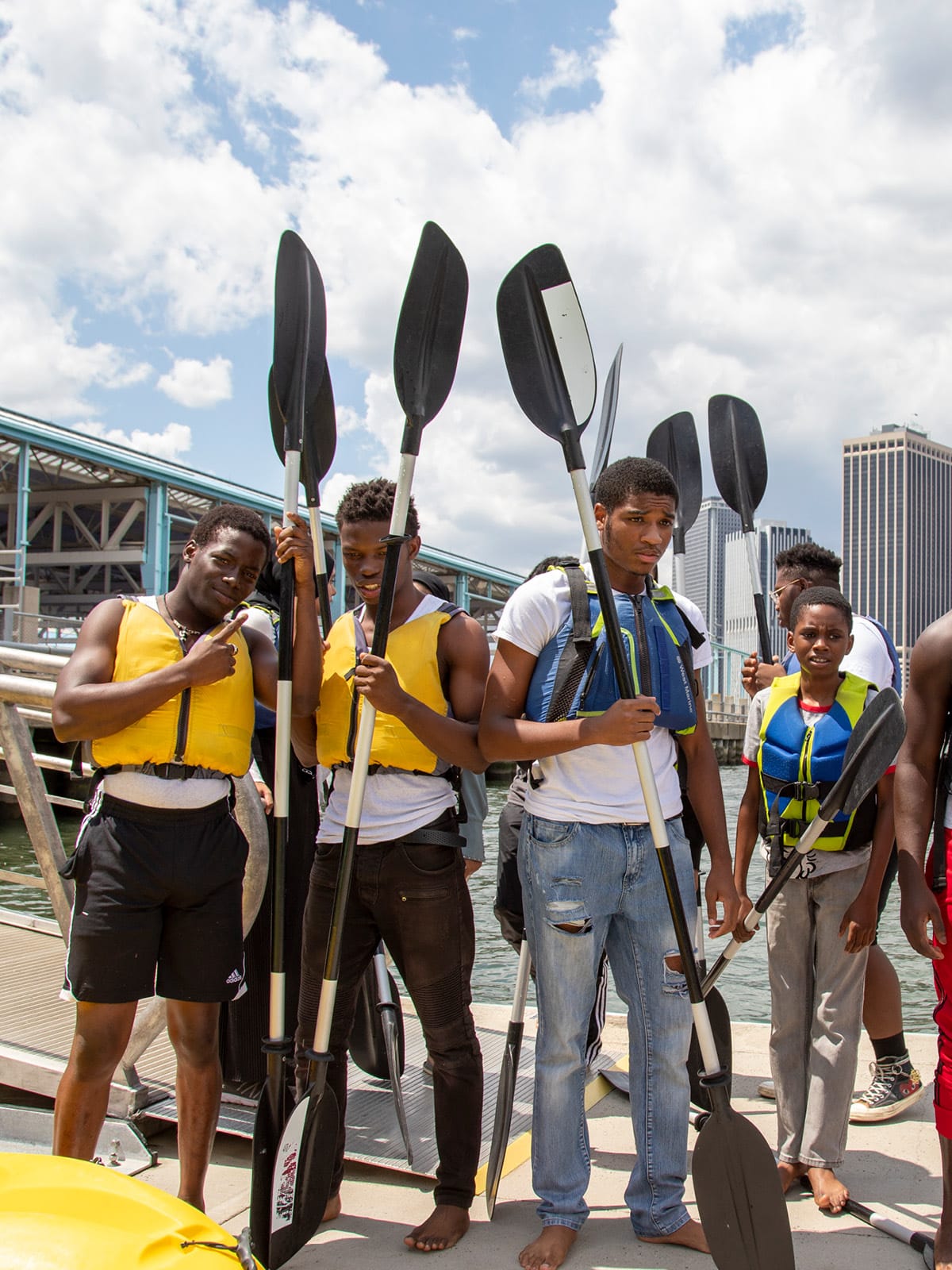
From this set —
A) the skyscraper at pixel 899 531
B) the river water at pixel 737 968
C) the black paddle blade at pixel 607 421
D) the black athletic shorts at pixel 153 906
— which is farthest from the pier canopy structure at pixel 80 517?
the skyscraper at pixel 899 531

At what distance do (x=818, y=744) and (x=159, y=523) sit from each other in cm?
2645

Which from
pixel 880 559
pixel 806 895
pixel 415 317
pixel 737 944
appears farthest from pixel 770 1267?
pixel 880 559

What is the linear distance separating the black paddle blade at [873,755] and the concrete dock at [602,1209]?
4.01ft

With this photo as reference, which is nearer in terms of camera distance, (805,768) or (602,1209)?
(602,1209)

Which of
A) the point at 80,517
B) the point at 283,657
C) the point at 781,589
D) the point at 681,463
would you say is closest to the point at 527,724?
the point at 283,657

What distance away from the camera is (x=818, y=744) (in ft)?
10.8

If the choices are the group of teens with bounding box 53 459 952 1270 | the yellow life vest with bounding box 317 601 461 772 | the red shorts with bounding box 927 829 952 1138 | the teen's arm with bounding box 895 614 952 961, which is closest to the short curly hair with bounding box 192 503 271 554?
the group of teens with bounding box 53 459 952 1270

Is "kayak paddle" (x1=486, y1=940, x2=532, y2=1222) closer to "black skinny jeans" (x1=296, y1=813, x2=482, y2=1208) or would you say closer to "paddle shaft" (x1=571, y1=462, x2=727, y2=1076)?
"black skinny jeans" (x1=296, y1=813, x2=482, y2=1208)

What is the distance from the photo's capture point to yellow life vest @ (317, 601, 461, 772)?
2963mm

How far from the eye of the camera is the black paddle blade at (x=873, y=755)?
2.81 m

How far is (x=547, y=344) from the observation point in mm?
2963

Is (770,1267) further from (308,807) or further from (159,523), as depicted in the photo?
(159,523)

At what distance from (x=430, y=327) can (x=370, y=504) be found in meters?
0.56

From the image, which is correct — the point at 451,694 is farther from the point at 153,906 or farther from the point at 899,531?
the point at 899,531
